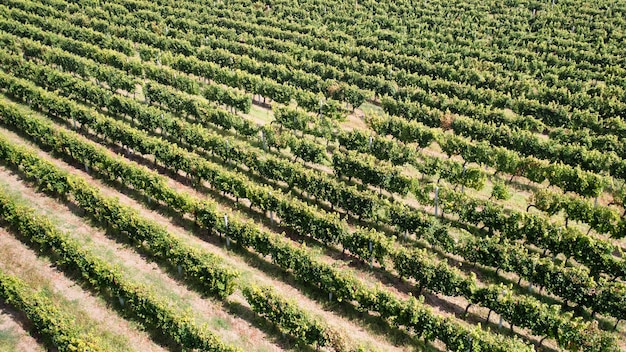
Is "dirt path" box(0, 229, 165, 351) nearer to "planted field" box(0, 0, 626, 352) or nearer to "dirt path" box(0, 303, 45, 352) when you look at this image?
"planted field" box(0, 0, 626, 352)

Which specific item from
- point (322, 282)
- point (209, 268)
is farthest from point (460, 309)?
point (209, 268)

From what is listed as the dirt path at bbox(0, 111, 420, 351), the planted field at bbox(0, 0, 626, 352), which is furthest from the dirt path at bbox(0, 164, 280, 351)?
the dirt path at bbox(0, 111, 420, 351)

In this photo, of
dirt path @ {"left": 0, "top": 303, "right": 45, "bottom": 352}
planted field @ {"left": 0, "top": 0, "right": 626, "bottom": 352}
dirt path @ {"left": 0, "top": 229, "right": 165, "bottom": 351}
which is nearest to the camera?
dirt path @ {"left": 0, "top": 303, "right": 45, "bottom": 352}

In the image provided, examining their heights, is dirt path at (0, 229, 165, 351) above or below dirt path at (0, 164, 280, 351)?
below

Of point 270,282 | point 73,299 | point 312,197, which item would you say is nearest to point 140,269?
point 73,299

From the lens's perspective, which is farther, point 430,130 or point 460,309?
point 430,130

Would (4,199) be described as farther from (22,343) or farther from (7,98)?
(7,98)

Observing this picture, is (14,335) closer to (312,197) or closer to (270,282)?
(270,282)

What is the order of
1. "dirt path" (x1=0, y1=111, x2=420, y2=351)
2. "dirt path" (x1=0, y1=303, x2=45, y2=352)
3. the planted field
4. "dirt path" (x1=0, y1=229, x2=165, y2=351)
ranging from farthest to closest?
1. "dirt path" (x1=0, y1=111, x2=420, y2=351)
2. the planted field
3. "dirt path" (x1=0, y1=229, x2=165, y2=351)
4. "dirt path" (x1=0, y1=303, x2=45, y2=352)

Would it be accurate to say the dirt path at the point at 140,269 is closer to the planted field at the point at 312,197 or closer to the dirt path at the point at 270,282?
the planted field at the point at 312,197
